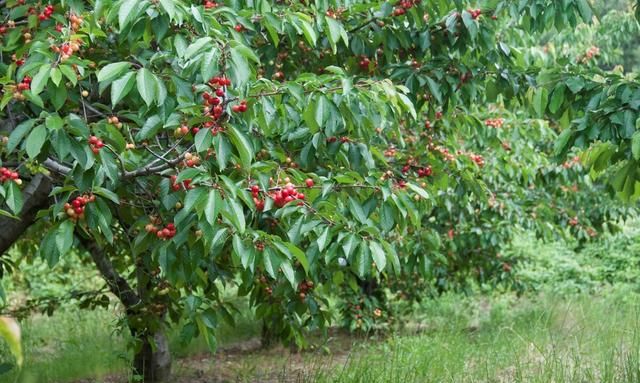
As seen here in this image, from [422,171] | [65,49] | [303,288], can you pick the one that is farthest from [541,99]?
[65,49]

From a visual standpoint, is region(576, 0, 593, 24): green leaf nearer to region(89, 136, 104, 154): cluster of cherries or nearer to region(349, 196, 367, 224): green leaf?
region(349, 196, 367, 224): green leaf

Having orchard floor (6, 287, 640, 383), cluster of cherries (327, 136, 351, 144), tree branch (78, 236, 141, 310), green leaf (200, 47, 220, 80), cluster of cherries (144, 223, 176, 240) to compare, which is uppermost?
green leaf (200, 47, 220, 80)

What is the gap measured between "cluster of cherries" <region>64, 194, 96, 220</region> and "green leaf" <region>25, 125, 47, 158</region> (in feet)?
0.82

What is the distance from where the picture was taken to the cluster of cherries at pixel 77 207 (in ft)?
8.65

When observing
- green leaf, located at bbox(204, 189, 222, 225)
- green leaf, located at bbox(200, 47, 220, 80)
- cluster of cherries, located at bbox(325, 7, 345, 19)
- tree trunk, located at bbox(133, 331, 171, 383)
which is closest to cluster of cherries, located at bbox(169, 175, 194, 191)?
green leaf, located at bbox(204, 189, 222, 225)

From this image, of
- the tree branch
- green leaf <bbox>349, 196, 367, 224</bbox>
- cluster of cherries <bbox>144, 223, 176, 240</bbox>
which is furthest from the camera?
the tree branch

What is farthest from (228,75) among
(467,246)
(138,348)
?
(467,246)

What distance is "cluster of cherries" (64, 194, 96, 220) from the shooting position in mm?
2637

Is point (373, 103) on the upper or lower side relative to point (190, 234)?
upper

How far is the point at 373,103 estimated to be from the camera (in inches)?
117

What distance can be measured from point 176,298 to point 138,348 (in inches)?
18.9

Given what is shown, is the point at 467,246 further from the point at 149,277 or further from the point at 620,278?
the point at 620,278

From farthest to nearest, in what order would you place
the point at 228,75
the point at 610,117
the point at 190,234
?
the point at 610,117
the point at 190,234
the point at 228,75

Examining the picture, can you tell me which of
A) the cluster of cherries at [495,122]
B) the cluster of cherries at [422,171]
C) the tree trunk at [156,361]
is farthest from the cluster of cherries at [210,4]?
the cluster of cherries at [495,122]
